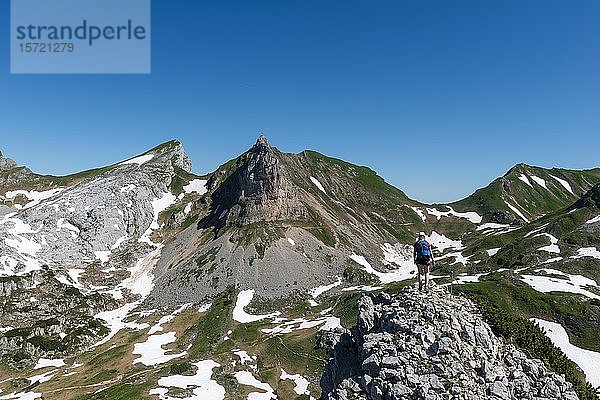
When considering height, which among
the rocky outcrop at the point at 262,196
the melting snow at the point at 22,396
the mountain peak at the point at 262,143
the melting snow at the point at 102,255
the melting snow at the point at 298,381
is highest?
the mountain peak at the point at 262,143

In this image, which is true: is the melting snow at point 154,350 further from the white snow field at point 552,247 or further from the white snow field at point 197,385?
the white snow field at point 552,247

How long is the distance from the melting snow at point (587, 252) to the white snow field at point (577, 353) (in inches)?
1897

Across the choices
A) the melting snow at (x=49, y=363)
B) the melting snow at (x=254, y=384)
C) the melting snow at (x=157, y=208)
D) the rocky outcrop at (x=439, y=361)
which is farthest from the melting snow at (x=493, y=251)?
the melting snow at (x=49, y=363)

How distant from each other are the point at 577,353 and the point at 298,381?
149 feet

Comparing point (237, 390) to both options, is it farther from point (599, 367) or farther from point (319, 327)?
point (599, 367)

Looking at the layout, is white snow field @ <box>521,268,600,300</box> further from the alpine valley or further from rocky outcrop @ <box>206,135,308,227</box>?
rocky outcrop @ <box>206,135,308,227</box>

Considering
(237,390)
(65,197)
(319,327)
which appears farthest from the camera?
(65,197)

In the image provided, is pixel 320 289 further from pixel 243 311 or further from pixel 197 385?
pixel 197 385

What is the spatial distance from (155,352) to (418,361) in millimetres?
88351

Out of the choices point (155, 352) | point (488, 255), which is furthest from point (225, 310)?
point (488, 255)

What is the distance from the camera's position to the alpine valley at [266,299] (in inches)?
1055

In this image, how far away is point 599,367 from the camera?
194ft

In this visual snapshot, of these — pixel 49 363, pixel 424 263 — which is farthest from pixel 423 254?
pixel 49 363

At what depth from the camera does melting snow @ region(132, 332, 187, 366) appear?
92.2 metres
